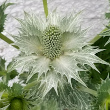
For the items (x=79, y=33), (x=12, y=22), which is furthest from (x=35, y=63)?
(x=12, y=22)

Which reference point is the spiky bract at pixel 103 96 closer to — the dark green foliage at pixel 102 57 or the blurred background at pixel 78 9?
the dark green foliage at pixel 102 57

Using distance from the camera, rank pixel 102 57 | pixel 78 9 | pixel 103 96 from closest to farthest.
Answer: pixel 103 96 → pixel 102 57 → pixel 78 9

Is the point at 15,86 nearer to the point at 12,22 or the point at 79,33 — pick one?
the point at 79,33

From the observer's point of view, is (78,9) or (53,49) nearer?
(53,49)

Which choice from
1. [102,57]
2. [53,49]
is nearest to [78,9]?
[102,57]

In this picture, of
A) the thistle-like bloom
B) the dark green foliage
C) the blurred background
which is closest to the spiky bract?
the thistle-like bloom

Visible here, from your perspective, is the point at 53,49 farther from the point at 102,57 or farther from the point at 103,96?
the point at 102,57

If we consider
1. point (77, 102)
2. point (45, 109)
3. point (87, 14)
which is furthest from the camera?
point (87, 14)

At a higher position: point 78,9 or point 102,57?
point 78,9
